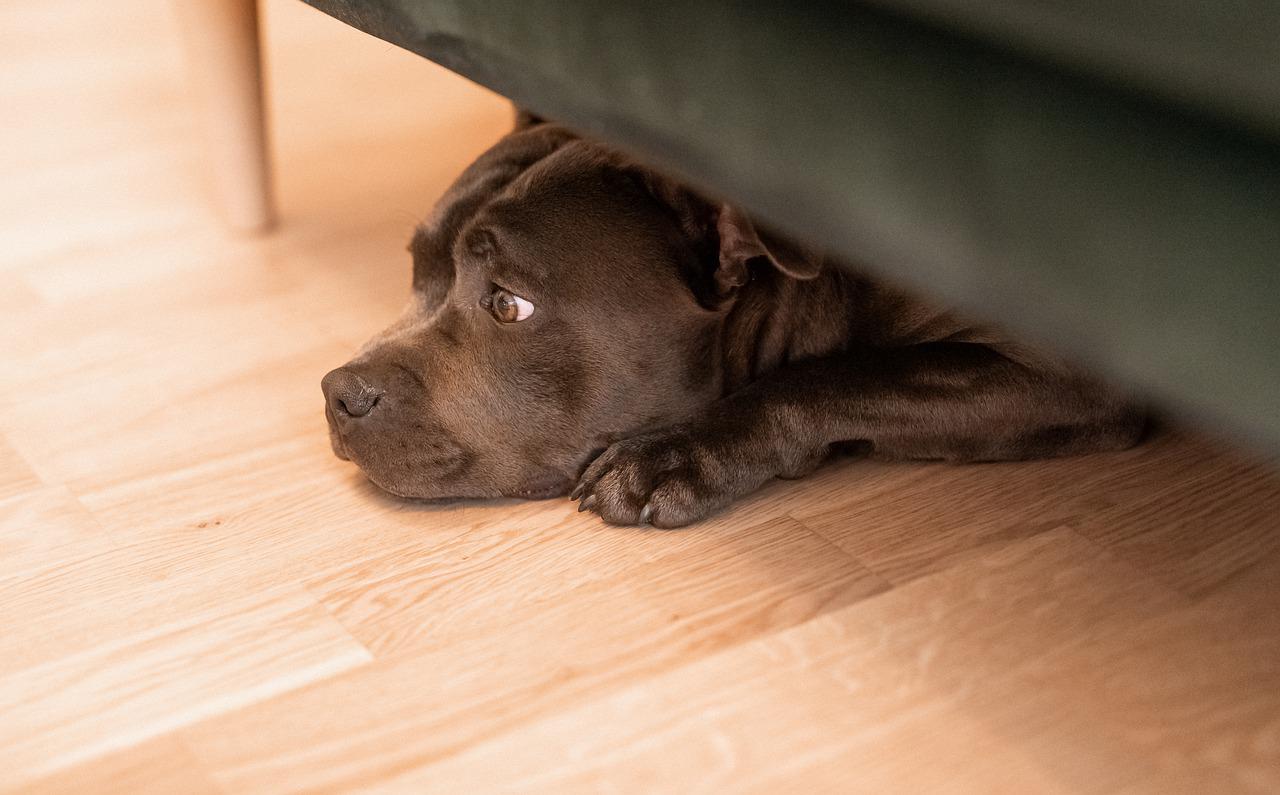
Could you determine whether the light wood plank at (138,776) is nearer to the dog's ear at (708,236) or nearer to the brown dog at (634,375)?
the brown dog at (634,375)

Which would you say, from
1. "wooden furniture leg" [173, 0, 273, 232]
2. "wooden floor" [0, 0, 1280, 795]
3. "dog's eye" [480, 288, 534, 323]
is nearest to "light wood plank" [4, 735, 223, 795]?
"wooden floor" [0, 0, 1280, 795]

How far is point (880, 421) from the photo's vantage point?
1918 millimetres

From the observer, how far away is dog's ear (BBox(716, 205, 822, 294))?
65.9 inches

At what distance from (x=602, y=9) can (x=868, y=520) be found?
77cm

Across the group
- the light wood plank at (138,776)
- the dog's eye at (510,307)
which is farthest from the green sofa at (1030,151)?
the light wood plank at (138,776)

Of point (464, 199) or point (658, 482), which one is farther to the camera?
point (464, 199)

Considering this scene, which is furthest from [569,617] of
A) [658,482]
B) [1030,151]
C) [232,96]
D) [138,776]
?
[232,96]

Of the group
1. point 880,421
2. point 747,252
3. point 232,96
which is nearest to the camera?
point 747,252

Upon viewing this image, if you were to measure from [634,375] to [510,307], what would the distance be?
0.19 m

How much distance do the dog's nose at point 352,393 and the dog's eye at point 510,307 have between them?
190mm

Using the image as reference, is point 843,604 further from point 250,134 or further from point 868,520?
point 250,134

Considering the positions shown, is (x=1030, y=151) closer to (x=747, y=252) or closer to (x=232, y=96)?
(x=747, y=252)

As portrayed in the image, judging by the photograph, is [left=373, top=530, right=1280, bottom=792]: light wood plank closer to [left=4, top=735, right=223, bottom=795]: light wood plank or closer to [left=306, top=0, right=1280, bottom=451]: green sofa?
[left=4, top=735, right=223, bottom=795]: light wood plank

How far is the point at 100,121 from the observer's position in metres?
3.57
